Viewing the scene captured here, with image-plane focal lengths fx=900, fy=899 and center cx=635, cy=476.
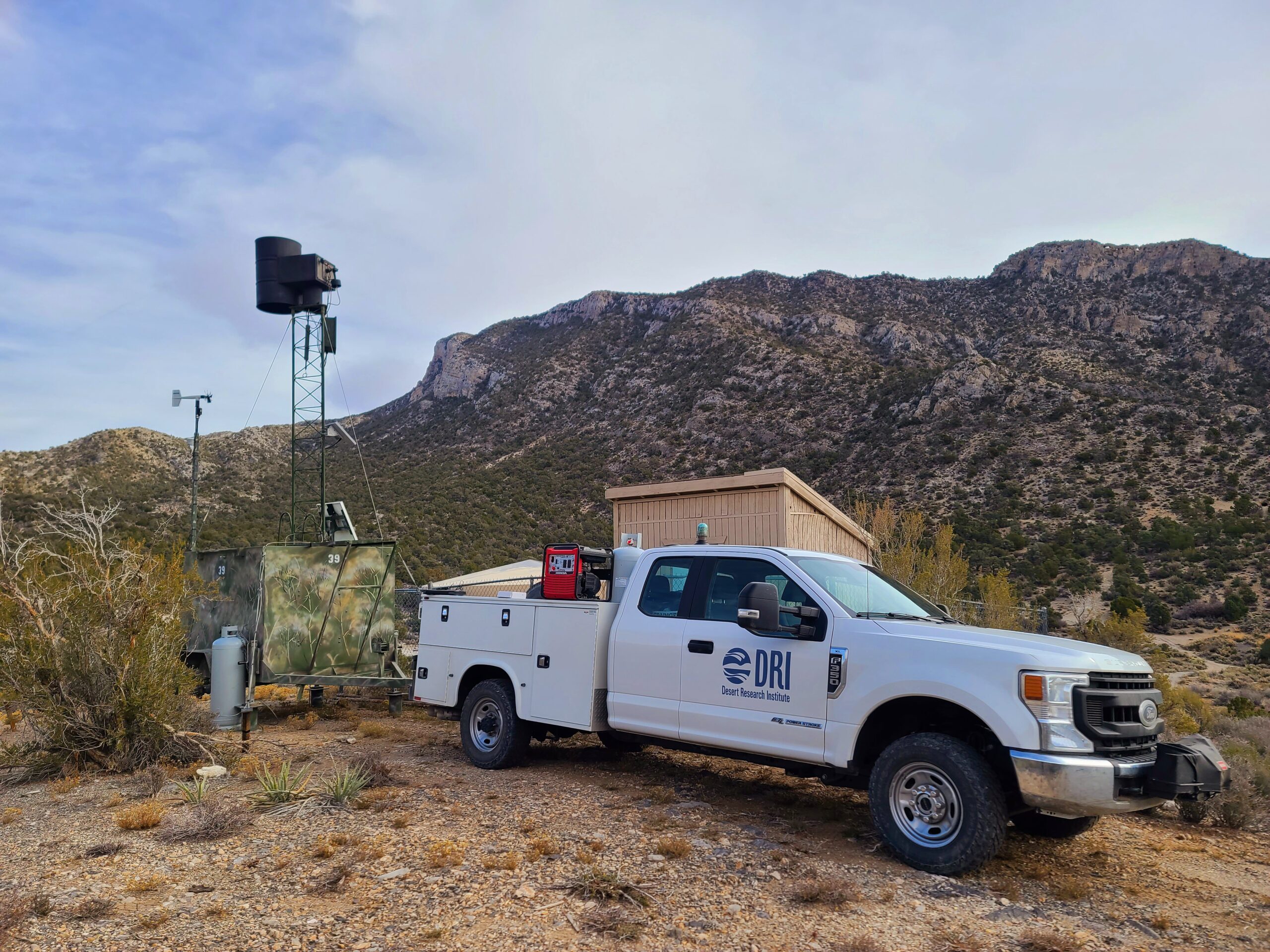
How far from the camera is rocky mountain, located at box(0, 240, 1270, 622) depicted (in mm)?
36031

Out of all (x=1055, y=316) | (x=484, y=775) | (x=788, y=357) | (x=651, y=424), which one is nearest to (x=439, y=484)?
(x=651, y=424)

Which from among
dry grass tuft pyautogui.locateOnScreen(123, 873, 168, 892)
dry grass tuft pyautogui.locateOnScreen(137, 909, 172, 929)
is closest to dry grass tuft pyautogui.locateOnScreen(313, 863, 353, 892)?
dry grass tuft pyautogui.locateOnScreen(137, 909, 172, 929)

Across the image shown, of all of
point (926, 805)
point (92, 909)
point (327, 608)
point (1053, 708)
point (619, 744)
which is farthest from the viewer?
point (327, 608)

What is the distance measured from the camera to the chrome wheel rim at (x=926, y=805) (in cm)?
559

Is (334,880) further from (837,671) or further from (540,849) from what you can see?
(837,671)

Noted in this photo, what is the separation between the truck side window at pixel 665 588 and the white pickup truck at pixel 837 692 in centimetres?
1

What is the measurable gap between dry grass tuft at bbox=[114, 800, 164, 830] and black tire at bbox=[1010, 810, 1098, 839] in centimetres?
631

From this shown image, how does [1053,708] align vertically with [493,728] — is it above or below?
above

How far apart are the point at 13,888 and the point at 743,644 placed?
16.2 ft

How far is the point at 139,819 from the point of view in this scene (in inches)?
262

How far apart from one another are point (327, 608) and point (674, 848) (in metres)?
8.01

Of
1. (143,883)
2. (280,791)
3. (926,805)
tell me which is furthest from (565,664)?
(143,883)

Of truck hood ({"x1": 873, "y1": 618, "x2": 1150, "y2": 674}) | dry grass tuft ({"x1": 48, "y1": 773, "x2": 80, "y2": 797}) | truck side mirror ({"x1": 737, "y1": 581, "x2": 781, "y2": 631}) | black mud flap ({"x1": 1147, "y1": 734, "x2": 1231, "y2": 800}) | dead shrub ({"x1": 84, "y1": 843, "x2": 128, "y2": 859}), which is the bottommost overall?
dry grass tuft ({"x1": 48, "y1": 773, "x2": 80, "y2": 797})

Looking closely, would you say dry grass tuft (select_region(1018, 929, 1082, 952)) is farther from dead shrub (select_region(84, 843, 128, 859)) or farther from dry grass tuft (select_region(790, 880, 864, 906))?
dead shrub (select_region(84, 843, 128, 859))
